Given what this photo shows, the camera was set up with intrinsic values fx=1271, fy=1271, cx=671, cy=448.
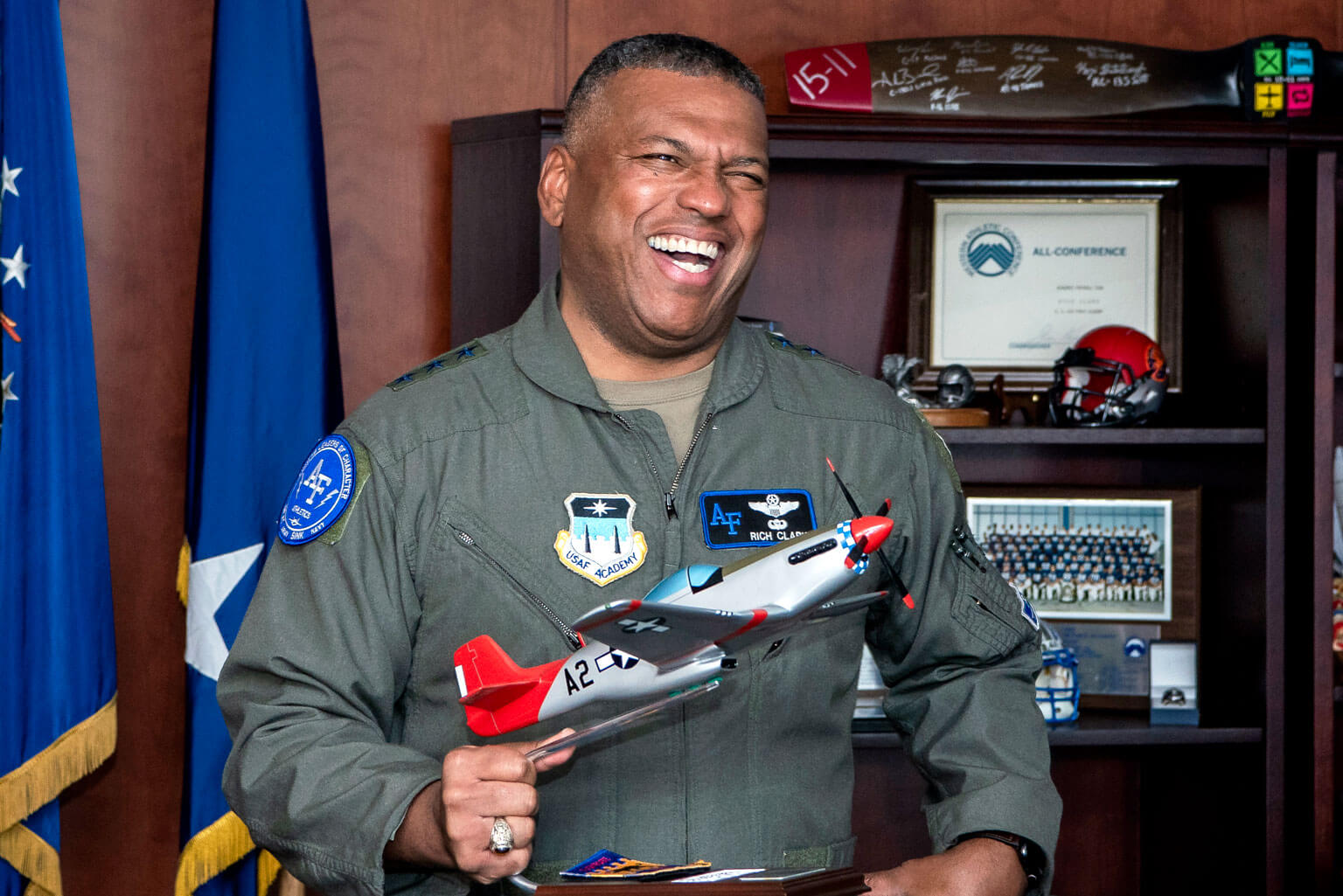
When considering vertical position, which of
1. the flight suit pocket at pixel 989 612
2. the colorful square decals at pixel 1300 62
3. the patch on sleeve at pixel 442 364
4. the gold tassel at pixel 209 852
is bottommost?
the gold tassel at pixel 209 852

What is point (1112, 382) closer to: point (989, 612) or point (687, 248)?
point (989, 612)

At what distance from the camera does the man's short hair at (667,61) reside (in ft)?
4.97

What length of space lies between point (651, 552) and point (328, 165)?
1.35 m

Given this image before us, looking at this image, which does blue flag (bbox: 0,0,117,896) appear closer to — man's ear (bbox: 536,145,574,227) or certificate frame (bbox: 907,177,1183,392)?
man's ear (bbox: 536,145,574,227)

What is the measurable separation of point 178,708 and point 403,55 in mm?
1297

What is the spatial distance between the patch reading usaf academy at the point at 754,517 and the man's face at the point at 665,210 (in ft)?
0.67

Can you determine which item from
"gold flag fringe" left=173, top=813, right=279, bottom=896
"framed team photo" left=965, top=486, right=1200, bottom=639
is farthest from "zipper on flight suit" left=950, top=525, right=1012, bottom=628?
"gold flag fringe" left=173, top=813, right=279, bottom=896

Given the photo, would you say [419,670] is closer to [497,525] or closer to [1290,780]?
[497,525]

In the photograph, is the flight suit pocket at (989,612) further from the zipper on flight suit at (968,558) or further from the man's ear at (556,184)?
the man's ear at (556,184)

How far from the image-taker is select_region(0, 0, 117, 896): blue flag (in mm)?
1950

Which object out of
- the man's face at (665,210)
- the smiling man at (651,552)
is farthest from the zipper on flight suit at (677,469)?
the man's face at (665,210)

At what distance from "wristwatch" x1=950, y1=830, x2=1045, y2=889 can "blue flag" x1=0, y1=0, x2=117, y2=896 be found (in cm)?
139

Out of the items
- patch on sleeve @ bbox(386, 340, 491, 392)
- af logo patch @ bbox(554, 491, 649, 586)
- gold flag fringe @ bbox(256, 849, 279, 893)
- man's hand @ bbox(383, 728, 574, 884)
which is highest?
patch on sleeve @ bbox(386, 340, 491, 392)

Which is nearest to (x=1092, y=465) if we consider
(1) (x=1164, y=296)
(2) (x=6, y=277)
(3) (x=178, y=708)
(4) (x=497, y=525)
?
(1) (x=1164, y=296)
